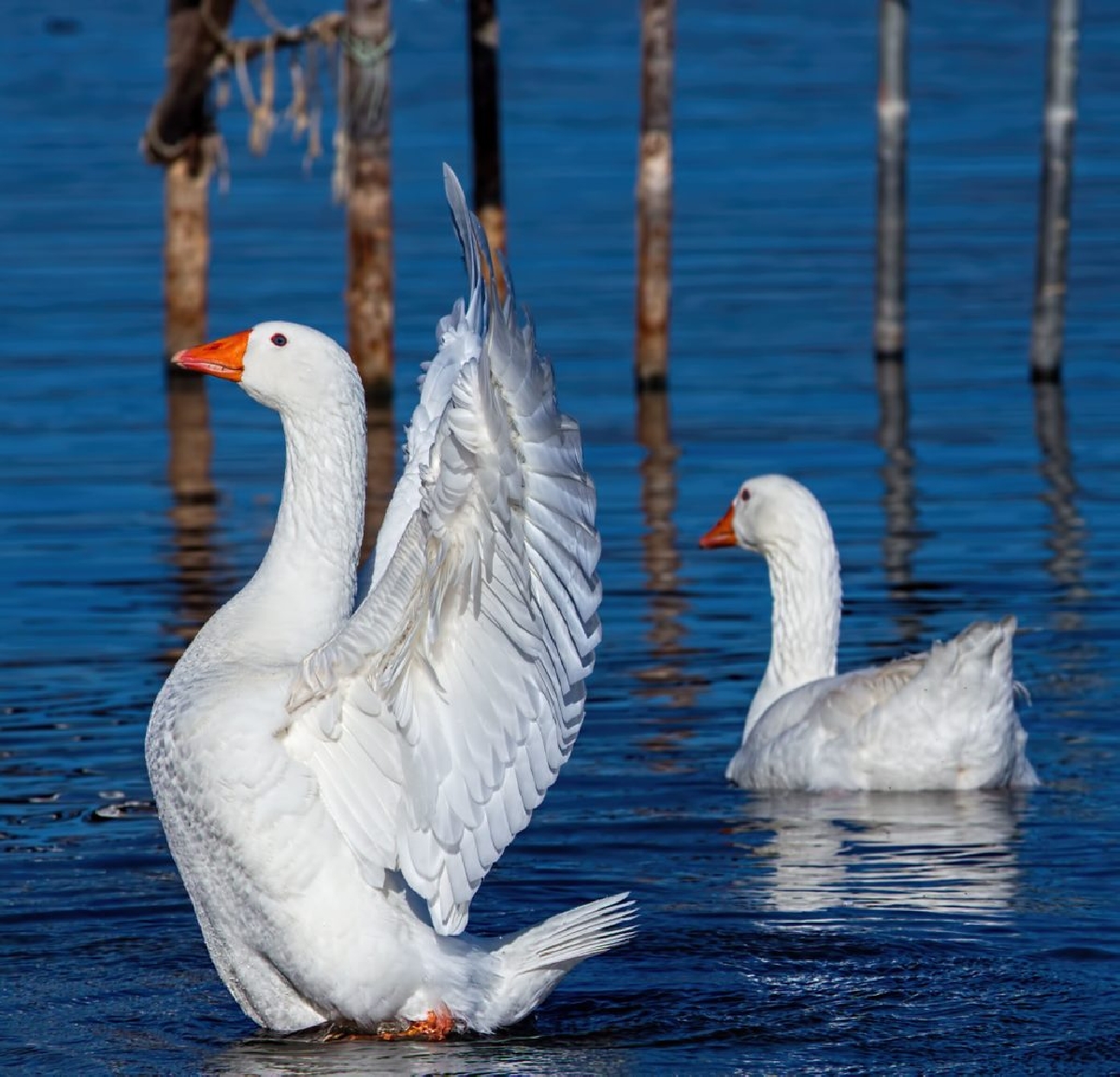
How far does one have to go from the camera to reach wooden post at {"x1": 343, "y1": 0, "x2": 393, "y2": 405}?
61.9 feet

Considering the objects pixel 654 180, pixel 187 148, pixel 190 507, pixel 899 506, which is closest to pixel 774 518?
pixel 899 506

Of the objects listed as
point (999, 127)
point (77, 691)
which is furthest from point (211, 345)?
point (999, 127)

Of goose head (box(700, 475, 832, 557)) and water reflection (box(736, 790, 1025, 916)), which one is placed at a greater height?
goose head (box(700, 475, 832, 557))

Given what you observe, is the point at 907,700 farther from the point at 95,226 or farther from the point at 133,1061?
the point at 95,226

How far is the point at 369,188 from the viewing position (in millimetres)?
19578

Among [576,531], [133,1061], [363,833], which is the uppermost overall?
[576,531]

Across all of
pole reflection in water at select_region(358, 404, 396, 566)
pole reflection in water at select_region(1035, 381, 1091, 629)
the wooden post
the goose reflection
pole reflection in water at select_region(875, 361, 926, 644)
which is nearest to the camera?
the goose reflection

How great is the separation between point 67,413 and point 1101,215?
15.7 metres

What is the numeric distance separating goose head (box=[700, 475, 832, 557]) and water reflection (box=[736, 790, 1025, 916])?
5.14 ft

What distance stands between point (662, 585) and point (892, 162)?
25.1ft

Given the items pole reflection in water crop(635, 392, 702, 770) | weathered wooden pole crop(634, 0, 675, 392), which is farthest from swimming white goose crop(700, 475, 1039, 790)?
weathered wooden pole crop(634, 0, 675, 392)

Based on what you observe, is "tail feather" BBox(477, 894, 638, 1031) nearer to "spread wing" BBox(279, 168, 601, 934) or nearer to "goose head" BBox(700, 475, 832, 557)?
"spread wing" BBox(279, 168, 601, 934)

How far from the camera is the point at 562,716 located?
7258 mm

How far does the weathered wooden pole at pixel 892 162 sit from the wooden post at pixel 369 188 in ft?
13.4
